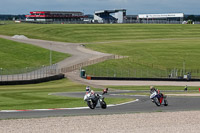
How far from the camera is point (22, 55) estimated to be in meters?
96.2

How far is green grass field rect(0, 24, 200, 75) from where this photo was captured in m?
93.1

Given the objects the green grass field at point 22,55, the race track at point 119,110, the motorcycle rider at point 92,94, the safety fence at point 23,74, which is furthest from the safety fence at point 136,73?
the motorcycle rider at point 92,94

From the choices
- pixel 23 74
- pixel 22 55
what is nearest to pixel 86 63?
pixel 22 55

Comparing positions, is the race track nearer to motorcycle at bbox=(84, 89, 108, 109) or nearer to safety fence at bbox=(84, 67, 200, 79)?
motorcycle at bbox=(84, 89, 108, 109)

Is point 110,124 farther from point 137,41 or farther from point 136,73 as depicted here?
point 137,41

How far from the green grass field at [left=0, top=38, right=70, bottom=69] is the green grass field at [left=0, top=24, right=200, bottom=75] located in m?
12.6

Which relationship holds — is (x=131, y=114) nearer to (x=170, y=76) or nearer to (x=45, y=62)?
(x=170, y=76)

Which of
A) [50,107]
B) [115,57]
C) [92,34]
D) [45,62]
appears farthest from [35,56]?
[50,107]

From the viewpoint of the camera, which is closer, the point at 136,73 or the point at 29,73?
the point at 29,73

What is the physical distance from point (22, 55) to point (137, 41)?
4848cm

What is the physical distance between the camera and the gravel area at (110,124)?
74.4ft

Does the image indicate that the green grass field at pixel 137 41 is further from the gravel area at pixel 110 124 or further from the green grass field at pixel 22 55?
the gravel area at pixel 110 124

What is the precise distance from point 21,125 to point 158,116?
28.7 ft

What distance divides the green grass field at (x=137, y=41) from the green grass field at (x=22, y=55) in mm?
12611
